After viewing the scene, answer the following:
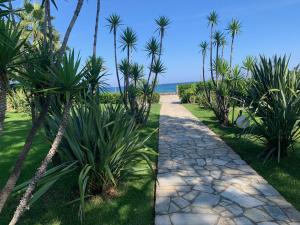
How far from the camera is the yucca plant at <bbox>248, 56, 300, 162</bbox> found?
5750mm

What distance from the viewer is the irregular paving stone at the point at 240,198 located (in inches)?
157

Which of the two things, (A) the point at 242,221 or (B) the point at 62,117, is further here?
(A) the point at 242,221

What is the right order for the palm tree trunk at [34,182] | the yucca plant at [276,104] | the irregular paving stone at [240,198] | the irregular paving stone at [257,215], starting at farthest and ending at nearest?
the yucca plant at [276,104] → the irregular paving stone at [240,198] → the irregular paving stone at [257,215] → the palm tree trunk at [34,182]

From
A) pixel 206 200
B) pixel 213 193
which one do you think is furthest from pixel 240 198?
pixel 206 200

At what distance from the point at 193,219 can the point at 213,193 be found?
0.95 meters

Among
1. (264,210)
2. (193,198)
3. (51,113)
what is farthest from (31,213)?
(264,210)

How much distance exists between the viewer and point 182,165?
234 inches

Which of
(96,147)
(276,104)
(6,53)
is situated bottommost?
(96,147)

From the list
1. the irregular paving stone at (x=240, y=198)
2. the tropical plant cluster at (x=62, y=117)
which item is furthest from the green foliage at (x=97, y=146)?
the irregular paving stone at (x=240, y=198)

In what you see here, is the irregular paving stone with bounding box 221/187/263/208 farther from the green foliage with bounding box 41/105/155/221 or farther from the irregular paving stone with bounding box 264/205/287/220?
the green foliage with bounding box 41/105/155/221

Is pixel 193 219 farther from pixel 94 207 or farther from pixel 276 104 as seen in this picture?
pixel 276 104

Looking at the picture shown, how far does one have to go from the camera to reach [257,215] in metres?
3.66

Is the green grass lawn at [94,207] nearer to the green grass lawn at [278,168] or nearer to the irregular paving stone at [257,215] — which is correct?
the irregular paving stone at [257,215]

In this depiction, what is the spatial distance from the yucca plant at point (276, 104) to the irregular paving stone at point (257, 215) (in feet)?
7.29
